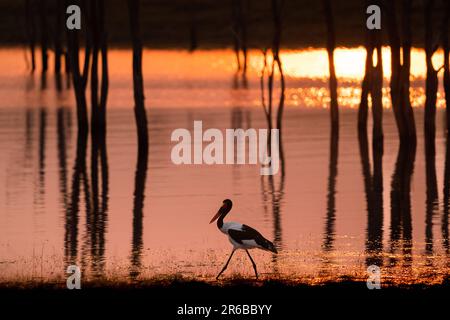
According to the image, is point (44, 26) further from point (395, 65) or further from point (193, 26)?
point (395, 65)

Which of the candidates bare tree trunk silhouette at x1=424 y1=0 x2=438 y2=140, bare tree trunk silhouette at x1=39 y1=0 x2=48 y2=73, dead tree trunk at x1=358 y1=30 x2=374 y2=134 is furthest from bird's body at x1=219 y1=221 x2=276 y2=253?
bare tree trunk silhouette at x1=39 y1=0 x2=48 y2=73

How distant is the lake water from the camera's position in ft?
56.9

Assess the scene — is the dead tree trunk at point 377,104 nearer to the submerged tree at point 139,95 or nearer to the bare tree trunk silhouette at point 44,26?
the submerged tree at point 139,95

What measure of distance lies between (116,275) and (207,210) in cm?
668

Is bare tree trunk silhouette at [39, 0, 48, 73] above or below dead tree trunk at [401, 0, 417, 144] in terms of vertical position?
above

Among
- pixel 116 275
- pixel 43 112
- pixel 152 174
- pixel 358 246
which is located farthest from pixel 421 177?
pixel 43 112

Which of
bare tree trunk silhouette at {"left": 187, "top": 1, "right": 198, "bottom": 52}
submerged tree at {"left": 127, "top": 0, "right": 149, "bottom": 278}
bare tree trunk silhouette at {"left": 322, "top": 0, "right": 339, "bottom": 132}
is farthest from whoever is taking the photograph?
bare tree trunk silhouette at {"left": 187, "top": 1, "right": 198, "bottom": 52}

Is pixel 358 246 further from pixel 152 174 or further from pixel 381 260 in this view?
pixel 152 174

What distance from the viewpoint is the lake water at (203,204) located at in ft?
56.9

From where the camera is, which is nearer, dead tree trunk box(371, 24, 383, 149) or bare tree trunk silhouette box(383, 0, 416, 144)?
bare tree trunk silhouette box(383, 0, 416, 144)

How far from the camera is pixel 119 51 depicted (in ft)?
281

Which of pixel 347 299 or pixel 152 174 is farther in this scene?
pixel 152 174

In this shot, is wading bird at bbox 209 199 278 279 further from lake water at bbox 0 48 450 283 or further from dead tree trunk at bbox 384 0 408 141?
dead tree trunk at bbox 384 0 408 141

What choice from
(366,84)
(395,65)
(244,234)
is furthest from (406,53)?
(244,234)
